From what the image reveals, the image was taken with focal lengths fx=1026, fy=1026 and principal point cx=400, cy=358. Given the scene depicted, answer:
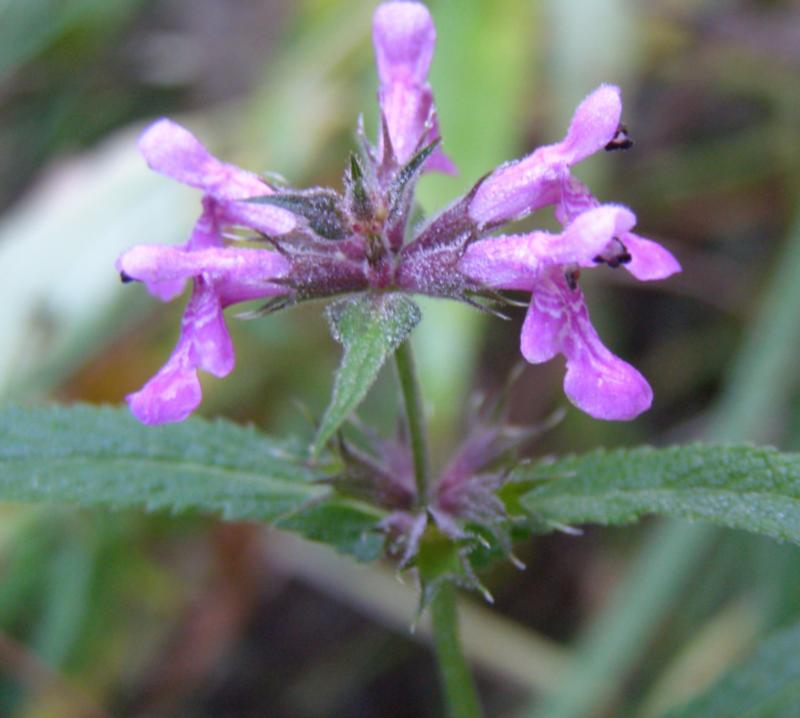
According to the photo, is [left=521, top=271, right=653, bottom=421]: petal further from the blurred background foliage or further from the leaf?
the blurred background foliage

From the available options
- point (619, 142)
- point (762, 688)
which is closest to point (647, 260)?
point (619, 142)

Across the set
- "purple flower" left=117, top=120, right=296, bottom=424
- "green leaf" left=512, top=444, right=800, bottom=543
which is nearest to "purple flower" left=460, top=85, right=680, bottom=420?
"green leaf" left=512, top=444, right=800, bottom=543

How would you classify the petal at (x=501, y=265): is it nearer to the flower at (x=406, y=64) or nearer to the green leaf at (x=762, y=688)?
the flower at (x=406, y=64)

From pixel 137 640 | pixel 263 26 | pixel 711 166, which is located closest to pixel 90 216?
pixel 137 640

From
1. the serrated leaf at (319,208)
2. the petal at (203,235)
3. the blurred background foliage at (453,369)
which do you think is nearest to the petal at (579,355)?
the serrated leaf at (319,208)

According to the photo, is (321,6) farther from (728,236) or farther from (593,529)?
(593,529)

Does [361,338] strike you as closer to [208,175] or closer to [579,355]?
[579,355]
